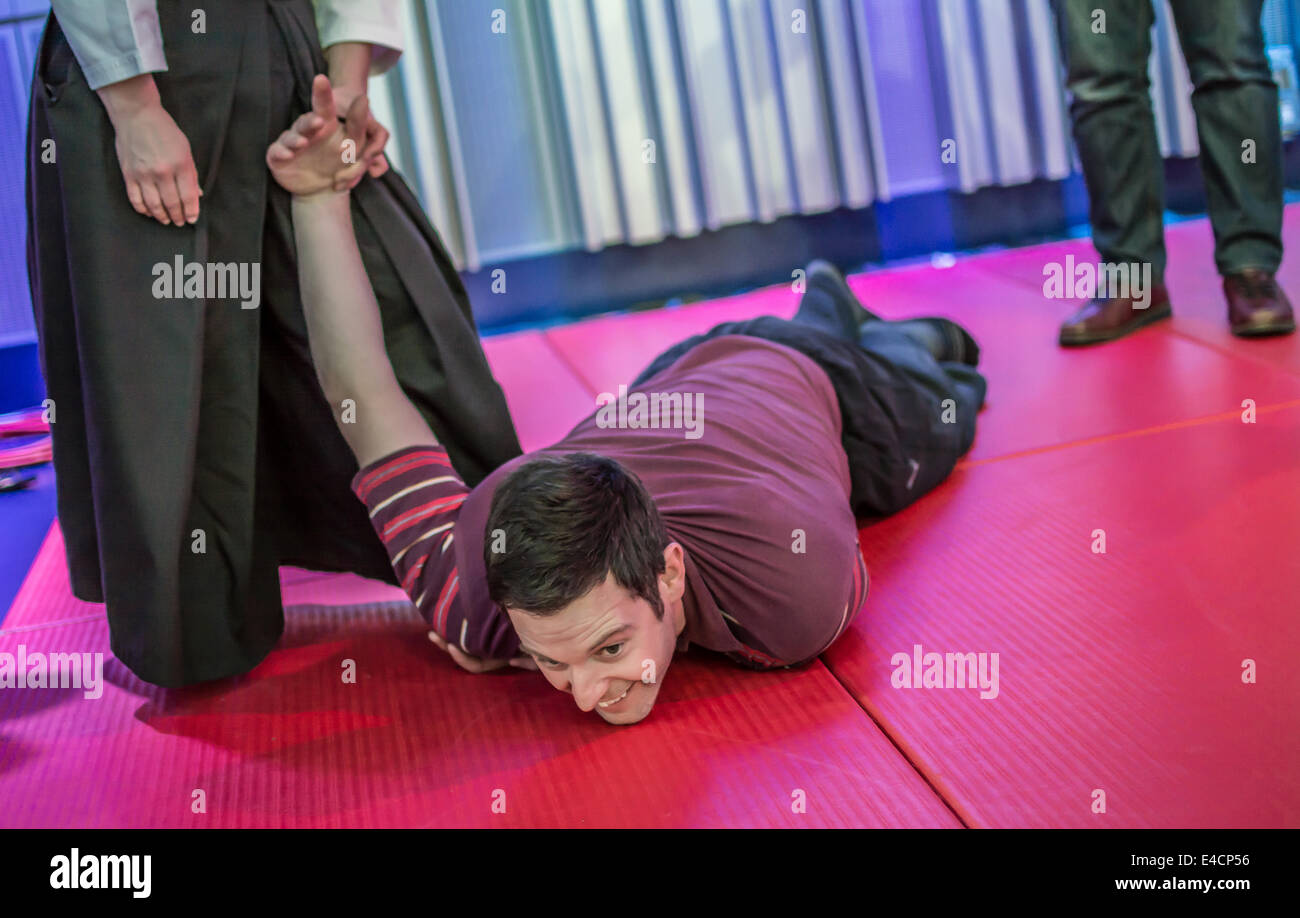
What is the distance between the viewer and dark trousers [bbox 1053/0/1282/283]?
9.25ft

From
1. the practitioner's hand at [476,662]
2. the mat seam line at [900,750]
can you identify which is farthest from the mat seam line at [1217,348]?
the practitioner's hand at [476,662]

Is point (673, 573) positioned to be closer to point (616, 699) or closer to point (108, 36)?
point (616, 699)

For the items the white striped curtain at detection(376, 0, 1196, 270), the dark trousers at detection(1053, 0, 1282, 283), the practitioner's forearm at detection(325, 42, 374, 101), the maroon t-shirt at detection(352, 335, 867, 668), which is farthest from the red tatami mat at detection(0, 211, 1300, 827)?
the white striped curtain at detection(376, 0, 1196, 270)

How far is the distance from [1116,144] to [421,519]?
6.56 ft

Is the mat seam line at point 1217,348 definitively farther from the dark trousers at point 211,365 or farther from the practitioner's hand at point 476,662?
the practitioner's hand at point 476,662

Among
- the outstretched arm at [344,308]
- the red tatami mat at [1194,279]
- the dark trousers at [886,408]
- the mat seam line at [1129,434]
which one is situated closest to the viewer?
the outstretched arm at [344,308]

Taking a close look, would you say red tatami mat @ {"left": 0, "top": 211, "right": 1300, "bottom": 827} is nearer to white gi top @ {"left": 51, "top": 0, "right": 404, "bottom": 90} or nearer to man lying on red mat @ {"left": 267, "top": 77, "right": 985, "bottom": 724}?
man lying on red mat @ {"left": 267, "top": 77, "right": 985, "bottom": 724}

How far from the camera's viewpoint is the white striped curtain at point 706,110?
12.2ft

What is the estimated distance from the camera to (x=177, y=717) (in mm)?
1866

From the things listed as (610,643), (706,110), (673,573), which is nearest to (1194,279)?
(706,110)

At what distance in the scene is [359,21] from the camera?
1983 mm

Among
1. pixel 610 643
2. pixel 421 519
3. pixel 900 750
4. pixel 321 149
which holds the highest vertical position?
pixel 321 149

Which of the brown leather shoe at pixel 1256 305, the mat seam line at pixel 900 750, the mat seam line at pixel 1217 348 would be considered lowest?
the mat seam line at pixel 900 750

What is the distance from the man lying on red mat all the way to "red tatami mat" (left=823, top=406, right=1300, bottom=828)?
0.15 metres
